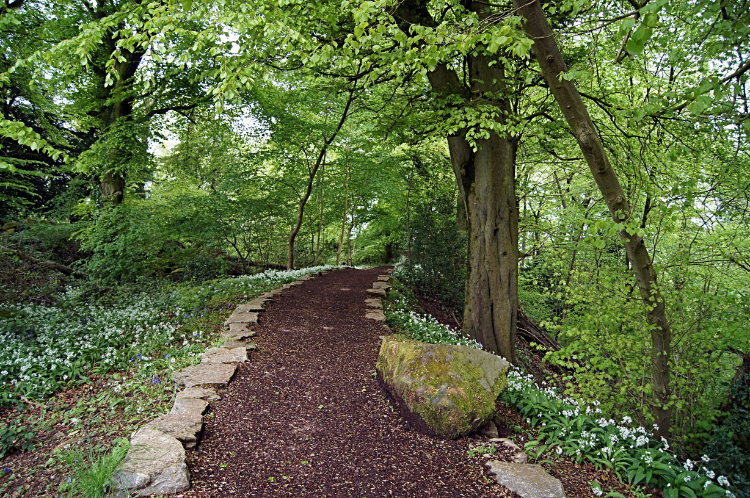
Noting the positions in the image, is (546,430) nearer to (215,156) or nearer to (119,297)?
(119,297)

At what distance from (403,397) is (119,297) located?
680 centimetres

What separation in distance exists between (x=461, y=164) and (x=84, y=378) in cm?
596

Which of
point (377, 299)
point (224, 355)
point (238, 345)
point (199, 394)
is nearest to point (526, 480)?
point (199, 394)

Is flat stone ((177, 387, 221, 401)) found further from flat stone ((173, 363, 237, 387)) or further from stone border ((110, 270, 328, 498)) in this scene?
flat stone ((173, 363, 237, 387))

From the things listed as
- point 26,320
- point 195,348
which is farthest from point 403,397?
point 26,320

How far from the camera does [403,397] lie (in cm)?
362

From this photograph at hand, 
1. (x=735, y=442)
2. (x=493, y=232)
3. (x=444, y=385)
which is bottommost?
(x=735, y=442)

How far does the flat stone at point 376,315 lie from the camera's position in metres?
6.70

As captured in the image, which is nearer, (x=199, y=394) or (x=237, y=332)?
(x=199, y=394)

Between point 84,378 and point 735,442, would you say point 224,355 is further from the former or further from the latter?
point 735,442

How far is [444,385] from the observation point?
137 inches

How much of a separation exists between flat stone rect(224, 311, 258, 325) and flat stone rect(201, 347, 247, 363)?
3.84ft

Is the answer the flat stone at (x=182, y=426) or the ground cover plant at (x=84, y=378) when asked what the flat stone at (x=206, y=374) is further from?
the flat stone at (x=182, y=426)

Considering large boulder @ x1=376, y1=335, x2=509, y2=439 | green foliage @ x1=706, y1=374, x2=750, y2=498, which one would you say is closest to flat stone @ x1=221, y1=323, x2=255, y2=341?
large boulder @ x1=376, y1=335, x2=509, y2=439
